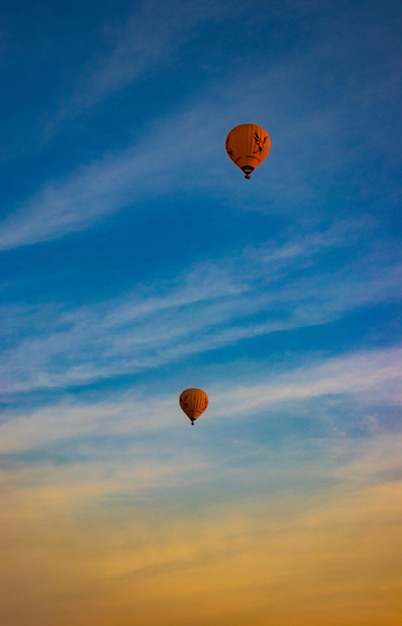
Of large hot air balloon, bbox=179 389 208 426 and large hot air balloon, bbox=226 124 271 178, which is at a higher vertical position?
large hot air balloon, bbox=226 124 271 178

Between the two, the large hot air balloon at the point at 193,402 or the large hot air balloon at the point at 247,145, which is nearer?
the large hot air balloon at the point at 247,145

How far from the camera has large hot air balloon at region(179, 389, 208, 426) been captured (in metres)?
99.6

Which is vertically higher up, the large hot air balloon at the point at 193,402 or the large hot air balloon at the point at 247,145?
the large hot air balloon at the point at 247,145

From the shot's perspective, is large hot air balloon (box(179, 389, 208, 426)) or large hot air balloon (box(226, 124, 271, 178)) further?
large hot air balloon (box(179, 389, 208, 426))

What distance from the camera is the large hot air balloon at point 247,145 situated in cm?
8031

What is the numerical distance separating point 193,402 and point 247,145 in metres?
33.4

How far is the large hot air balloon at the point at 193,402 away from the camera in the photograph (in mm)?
99562

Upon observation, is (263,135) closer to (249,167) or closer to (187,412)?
(249,167)

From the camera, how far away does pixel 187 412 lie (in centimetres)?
9981

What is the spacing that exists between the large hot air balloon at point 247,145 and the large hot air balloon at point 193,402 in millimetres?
30752

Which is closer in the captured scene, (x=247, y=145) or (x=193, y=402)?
(x=247, y=145)

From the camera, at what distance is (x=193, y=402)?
328ft

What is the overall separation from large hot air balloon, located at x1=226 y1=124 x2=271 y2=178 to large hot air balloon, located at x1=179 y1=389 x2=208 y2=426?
30.8m

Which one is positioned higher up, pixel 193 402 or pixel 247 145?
pixel 247 145
